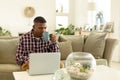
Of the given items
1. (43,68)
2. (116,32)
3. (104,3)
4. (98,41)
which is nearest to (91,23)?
(104,3)

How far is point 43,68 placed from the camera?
1954 millimetres

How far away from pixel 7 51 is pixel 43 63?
1576 mm

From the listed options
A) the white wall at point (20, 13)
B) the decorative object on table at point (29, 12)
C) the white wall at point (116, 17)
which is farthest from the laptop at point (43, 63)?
the decorative object on table at point (29, 12)

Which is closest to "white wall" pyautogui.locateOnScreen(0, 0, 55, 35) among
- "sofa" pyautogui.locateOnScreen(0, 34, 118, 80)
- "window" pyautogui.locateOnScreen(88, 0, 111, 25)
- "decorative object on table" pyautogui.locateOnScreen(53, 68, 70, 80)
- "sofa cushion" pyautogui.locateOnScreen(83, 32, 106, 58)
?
"window" pyautogui.locateOnScreen(88, 0, 111, 25)

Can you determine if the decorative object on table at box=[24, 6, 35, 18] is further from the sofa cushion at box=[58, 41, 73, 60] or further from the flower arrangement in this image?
the flower arrangement

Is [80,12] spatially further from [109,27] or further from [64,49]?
[64,49]

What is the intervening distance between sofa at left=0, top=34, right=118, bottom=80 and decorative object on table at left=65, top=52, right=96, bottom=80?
1.42 m

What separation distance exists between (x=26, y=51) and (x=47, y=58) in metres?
0.88

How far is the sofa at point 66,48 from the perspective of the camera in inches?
122

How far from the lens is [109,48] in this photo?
3.67m

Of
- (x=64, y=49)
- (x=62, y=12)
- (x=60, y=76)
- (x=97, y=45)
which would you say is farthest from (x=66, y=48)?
(x=62, y=12)

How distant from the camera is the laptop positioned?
6.17 ft

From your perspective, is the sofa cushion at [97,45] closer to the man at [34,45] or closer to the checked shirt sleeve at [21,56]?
the man at [34,45]

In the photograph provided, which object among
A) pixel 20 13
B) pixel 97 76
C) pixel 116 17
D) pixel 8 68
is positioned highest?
pixel 20 13
